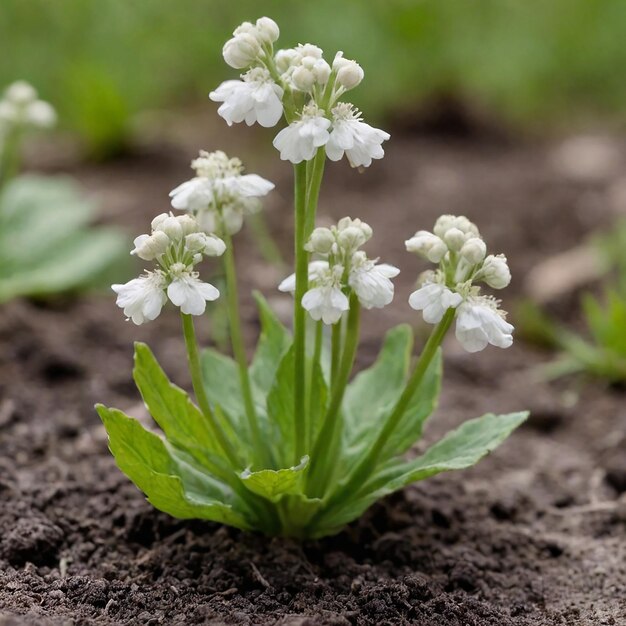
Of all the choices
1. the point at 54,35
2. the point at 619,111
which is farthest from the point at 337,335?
the point at 619,111

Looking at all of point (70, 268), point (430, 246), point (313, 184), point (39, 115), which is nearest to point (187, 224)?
point (313, 184)

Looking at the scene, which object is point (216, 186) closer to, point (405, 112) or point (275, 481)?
point (275, 481)

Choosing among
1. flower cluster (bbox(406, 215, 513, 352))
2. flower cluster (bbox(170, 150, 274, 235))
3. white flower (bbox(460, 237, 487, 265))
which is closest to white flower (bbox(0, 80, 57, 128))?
flower cluster (bbox(170, 150, 274, 235))

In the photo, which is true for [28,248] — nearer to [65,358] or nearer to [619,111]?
[65,358]

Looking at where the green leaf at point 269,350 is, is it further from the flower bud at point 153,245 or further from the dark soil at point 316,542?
the flower bud at point 153,245

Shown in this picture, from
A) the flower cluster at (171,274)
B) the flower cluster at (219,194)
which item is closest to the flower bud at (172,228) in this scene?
the flower cluster at (171,274)
